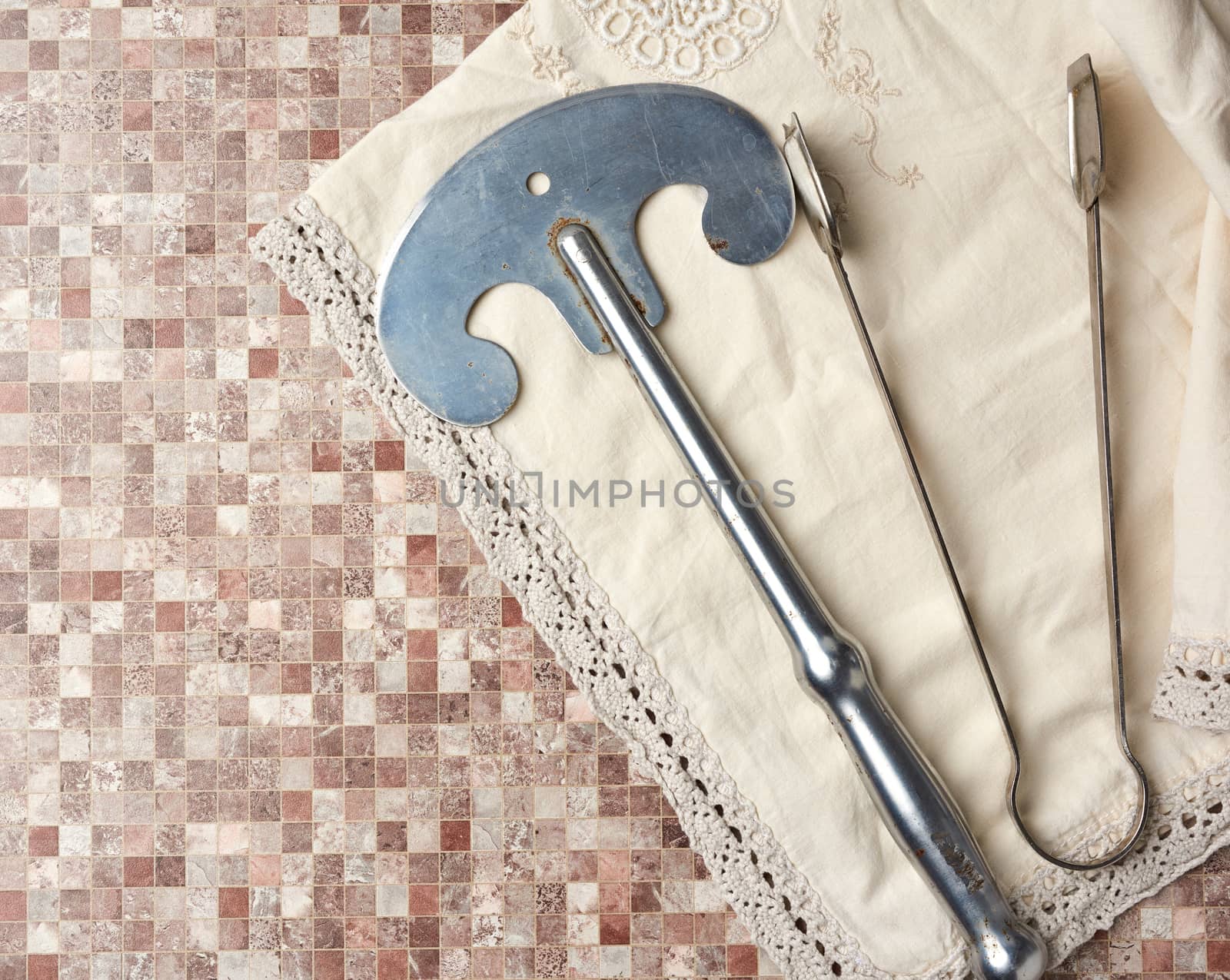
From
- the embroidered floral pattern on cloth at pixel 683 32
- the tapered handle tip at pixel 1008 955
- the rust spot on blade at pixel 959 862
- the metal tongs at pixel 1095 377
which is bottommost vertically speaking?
the tapered handle tip at pixel 1008 955

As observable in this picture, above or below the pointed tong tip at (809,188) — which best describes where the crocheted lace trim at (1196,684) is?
below

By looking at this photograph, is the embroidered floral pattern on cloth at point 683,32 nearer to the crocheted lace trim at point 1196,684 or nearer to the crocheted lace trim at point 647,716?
the crocheted lace trim at point 647,716

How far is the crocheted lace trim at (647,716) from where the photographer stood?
418 millimetres

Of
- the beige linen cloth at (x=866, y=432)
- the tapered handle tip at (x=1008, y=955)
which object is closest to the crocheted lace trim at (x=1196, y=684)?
the beige linen cloth at (x=866, y=432)

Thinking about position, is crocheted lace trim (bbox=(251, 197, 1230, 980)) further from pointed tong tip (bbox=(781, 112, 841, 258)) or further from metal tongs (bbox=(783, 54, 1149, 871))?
pointed tong tip (bbox=(781, 112, 841, 258))

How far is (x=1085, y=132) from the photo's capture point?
42cm

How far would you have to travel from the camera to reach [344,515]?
46 centimetres

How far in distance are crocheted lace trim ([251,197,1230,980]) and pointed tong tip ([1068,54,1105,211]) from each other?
0.94 feet

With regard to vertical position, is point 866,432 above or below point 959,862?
above

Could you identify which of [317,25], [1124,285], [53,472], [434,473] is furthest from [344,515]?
[1124,285]

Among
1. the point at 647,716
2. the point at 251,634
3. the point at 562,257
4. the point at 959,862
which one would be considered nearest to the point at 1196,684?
the point at 959,862

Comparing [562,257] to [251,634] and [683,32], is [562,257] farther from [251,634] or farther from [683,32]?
[251,634]

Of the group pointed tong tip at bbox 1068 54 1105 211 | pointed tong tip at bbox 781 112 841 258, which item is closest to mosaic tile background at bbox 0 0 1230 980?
pointed tong tip at bbox 781 112 841 258

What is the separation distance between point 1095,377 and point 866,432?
0.36 feet
